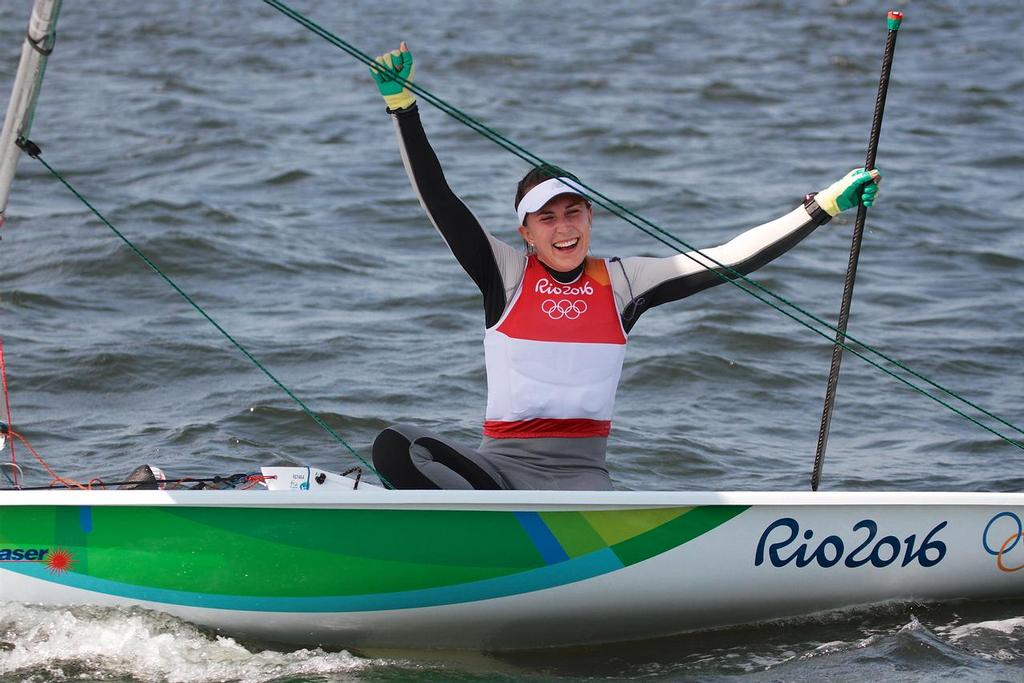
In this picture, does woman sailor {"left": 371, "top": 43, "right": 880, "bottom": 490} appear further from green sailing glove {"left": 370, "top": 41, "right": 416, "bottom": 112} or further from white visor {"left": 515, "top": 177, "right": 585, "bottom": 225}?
green sailing glove {"left": 370, "top": 41, "right": 416, "bottom": 112}

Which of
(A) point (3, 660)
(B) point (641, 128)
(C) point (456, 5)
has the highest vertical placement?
(C) point (456, 5)

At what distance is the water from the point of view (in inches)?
136

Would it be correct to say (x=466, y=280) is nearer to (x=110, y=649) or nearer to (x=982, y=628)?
(x=982, y=628)

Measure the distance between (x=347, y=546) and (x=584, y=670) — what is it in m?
0.64

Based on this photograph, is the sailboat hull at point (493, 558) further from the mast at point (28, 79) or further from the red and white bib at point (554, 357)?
the mast at point (28, 79)

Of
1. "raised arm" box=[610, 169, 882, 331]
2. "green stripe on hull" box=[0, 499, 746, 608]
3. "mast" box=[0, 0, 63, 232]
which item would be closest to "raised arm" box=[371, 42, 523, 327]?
"raised arm" box=[610, 169, 882, 331]

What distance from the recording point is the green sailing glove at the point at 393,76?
3.09 meters

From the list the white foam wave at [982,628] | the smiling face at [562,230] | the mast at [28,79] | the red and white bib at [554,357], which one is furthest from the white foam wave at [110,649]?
the white foam wave at [982,628]

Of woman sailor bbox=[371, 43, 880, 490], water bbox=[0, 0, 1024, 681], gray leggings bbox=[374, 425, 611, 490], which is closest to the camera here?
gray leggings bbox=[374, 425, 611, 490]

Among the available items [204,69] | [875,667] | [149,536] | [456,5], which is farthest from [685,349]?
[456,5]

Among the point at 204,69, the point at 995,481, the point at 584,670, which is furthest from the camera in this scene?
the point at 204,69

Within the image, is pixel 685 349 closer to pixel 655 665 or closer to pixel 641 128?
pixel 655 665

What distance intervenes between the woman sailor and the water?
18.8 inches

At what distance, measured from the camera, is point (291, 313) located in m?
6.37
